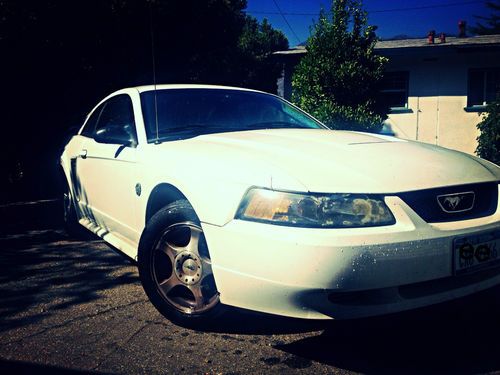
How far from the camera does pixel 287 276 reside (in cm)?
209

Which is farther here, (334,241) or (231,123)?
(231,123)

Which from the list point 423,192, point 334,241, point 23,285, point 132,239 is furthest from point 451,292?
point 23,285

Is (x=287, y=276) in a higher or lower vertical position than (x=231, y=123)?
lower

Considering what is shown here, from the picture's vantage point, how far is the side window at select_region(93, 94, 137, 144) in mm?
3441

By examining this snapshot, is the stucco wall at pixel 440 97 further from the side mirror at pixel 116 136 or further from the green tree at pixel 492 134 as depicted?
A: the side mirror at pixel 116 136

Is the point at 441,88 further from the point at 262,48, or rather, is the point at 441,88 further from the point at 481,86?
the point at 262,48

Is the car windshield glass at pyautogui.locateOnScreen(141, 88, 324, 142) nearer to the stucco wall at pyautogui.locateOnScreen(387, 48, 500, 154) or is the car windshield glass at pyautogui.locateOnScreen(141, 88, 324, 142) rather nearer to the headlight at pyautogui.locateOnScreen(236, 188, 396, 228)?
the headlight at pyautogui.locateOnScreen(236, 188, 396, 228)

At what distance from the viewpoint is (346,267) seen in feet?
6.63

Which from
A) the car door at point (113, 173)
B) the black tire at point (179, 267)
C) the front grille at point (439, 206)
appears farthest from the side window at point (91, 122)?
the front grille at point (439, 206)

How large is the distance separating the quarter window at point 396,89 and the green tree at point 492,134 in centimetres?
334

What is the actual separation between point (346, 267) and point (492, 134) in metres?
10.7

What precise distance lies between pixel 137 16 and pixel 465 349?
776 cm

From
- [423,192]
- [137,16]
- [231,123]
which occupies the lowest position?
[423,192]

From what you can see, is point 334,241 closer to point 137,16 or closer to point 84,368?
point 84,368
